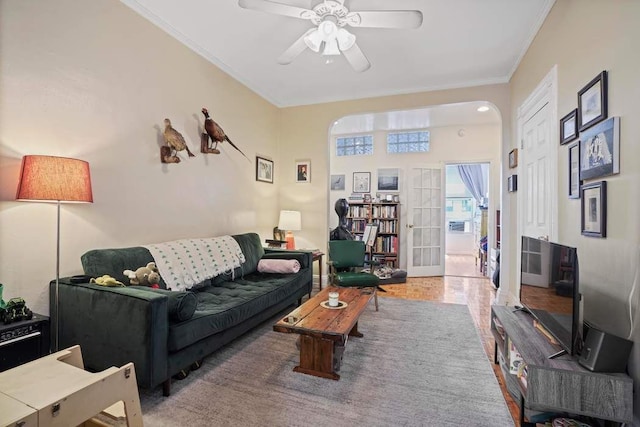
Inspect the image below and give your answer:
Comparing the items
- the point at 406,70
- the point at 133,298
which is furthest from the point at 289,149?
the point at 133,298

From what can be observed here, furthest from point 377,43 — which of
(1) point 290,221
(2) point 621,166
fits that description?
(1) point 290,221

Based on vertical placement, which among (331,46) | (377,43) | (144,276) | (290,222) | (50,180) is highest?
(377,43)

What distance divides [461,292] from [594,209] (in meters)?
3.01

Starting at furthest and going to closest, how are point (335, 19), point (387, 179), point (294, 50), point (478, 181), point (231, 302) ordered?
point (478, 181), point (387, 179), point (294, 50), point (231, 302), point (335, 19)

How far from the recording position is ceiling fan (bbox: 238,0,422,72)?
2.04 metres

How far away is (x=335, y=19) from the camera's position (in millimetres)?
2273

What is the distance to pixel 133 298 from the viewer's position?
1697 millimetres

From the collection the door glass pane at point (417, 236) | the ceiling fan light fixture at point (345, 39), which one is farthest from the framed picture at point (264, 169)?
the door glass pane at point (417, 236)

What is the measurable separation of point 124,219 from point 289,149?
2.81 m

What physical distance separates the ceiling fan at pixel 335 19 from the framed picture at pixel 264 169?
1983mm

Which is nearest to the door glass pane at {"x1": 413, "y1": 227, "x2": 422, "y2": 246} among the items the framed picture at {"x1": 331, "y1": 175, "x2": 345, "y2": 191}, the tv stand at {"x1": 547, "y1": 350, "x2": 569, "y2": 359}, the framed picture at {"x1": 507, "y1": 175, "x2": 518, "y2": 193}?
the framed picture at {"x1": 331, "y1": 175, "x2": 345, "y2": 191}

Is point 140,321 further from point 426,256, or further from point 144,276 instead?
point 426,256

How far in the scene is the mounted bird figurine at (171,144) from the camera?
2.76 m

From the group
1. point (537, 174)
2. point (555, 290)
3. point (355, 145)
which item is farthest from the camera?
point (355, 145)
